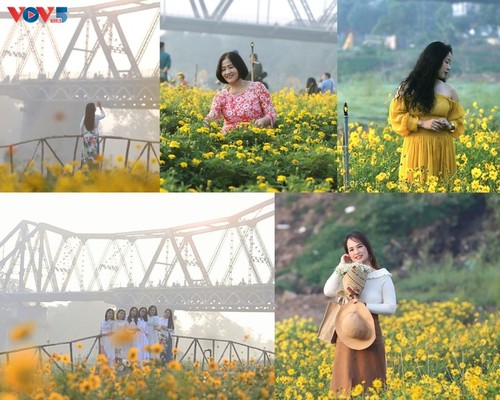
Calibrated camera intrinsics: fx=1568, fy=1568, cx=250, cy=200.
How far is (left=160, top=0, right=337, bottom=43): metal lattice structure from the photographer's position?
1058 cm

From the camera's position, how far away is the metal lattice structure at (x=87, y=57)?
34.3 ft

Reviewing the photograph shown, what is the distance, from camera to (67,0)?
1046 cm

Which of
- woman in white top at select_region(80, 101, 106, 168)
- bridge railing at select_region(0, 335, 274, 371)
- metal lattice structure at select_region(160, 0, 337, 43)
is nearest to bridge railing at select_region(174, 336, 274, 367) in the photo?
bridge railing at select_region(0, 335, 274, 371)

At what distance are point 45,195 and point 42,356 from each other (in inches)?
41.4

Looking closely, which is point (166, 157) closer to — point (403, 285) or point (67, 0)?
point (67, 0)

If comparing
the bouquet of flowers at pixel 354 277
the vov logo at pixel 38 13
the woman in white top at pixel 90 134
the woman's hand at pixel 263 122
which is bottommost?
the bouquet of flowers at pixel 354 277

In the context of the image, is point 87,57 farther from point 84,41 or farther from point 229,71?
point 229,71

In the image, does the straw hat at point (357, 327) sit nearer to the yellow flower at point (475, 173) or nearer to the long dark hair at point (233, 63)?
the yellow flower at point (475, 173)

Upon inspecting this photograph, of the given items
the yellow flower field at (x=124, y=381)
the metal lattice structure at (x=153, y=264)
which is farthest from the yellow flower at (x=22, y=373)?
the metal lattice structure at (x=153, y=264)

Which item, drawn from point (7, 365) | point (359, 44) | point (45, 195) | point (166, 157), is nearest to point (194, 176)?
point (166, 157)

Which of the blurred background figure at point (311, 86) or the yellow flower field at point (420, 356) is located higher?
the blurred background figure at point (311, 86)

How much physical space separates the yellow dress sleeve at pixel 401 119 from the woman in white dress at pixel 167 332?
200 cm

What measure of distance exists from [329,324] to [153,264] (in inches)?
48.3

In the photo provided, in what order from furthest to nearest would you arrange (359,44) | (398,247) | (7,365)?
(359,44) → (398,247) → (7,365)
